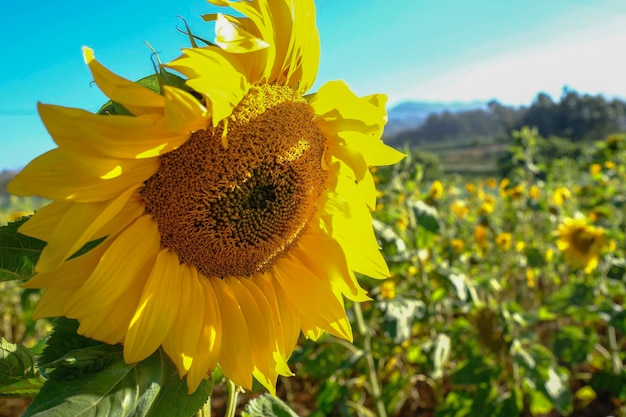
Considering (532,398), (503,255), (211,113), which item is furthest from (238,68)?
(503,255)

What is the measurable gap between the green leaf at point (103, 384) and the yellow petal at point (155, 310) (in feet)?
0.07

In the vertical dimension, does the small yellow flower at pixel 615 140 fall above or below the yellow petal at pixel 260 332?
below

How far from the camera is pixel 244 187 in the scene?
792 millimetres

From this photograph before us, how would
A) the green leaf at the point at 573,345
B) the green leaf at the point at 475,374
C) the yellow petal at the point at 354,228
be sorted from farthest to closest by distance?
the green leaf at the point at 573,345 → the green leaf at the point at 475,374 → the yellow petal at the point at 354,228

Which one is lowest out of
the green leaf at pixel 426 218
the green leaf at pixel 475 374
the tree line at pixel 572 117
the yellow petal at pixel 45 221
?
the tree line at pixel 572 117

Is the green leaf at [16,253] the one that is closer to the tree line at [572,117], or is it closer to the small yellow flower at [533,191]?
the small yellow flower at [533,191]

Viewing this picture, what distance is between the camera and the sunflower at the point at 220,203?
0.59 m

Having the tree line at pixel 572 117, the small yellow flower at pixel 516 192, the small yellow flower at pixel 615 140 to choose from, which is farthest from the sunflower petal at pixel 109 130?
the tree line at pixel 572 117

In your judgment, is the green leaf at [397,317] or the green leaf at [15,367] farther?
the green leaf at [397,317]

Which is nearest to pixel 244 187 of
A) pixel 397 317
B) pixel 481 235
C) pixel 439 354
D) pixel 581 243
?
pixel 397 317

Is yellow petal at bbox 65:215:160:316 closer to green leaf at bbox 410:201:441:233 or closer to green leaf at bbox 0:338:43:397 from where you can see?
green leaf at bbox 0:338:43:397

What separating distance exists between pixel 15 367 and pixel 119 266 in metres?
0.16

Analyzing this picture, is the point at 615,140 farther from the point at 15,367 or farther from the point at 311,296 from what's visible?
the point at 15,367

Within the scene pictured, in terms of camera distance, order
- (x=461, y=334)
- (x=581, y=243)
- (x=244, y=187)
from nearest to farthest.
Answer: (x=244, y=187) < (x=461, y=334) < (x=581, y=243)
